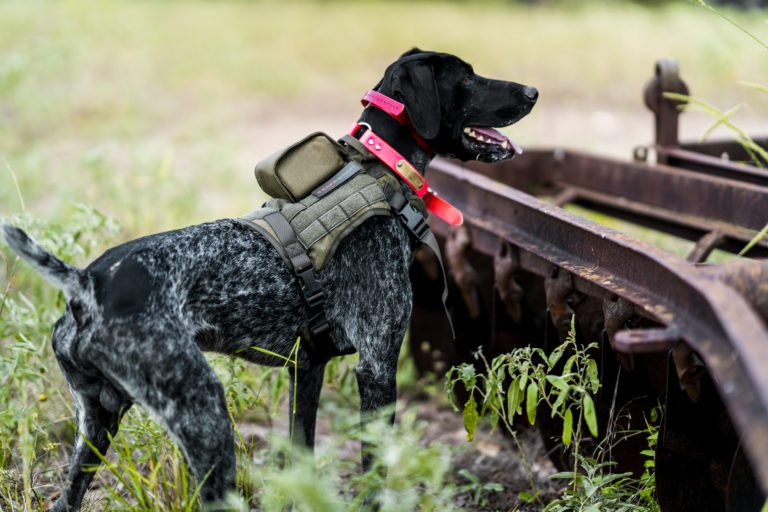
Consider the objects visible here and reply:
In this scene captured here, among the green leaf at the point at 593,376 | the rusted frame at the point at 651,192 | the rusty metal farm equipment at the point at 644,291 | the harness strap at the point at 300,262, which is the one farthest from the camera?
the rusted frame at the point at 651,192

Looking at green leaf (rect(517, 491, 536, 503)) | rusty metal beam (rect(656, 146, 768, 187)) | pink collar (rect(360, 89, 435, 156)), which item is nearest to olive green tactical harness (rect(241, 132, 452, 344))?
pink collar (rect(360, 89, 435, 156))

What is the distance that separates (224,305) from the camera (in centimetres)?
265

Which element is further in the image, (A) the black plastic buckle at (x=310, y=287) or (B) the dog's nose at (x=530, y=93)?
(B) the dog's nose at (x=530, y=93)

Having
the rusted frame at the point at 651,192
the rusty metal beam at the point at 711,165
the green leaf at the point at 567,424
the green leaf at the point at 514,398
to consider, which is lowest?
the green leaf at the point at 567,424

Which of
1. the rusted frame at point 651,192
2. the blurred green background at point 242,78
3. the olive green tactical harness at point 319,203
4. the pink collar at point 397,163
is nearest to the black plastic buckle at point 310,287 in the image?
the olive green tactical harness at point 319,203

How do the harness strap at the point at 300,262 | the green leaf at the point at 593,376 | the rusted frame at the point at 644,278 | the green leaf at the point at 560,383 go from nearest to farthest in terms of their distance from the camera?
the rusted frame at the point at 644,278
the green leaf at the point at 560,383
the green leaf at the point at 593,376
the harness strap at the point at 300,262

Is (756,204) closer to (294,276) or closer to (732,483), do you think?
(732,483)

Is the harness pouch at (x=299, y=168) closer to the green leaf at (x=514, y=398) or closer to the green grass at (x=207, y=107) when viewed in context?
the green grass at (x=207, y=107)

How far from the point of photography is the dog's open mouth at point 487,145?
3.09 metres

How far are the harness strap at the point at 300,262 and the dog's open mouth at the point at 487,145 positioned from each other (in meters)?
0.72

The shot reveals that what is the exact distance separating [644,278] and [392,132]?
3.28ft

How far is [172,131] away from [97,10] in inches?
→ 216

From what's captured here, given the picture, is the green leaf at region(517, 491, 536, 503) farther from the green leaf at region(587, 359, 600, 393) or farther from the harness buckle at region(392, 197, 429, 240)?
the harness buckle at region(392, 197, 429, 240)

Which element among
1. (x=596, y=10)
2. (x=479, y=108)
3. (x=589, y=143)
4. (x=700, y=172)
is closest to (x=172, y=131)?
(x=589, y=143)
